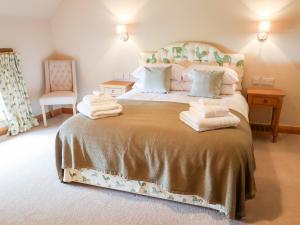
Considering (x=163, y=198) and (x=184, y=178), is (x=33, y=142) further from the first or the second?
(x=184, y=178)

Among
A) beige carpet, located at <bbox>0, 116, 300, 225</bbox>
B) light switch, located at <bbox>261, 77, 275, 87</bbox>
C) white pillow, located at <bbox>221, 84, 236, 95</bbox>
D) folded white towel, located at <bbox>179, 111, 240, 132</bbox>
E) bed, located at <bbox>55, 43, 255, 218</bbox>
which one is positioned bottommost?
beige carpet, located at <bbox>0, 116, 300, 225</bbox>

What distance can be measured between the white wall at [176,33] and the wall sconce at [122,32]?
0.08 meters

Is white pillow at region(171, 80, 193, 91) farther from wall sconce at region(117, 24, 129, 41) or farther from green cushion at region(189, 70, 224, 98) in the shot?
wall sconce at region(117, 24, 129, 41)

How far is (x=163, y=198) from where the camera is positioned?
224 centimetres

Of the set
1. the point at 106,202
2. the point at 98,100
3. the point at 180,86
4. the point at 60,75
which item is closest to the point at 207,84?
the point at 180,86

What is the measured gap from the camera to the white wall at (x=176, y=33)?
11.5 ft

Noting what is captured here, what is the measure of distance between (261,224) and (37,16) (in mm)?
4185

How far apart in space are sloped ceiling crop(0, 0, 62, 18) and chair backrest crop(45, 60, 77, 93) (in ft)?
2.55

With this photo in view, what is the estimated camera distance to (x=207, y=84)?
318 centimetres

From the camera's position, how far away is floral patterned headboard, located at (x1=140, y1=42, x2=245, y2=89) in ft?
11.9

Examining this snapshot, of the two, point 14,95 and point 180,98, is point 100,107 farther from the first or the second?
point 14,95

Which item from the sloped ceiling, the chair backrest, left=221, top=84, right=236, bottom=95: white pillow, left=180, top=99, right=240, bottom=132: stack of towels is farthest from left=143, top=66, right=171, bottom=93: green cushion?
the sloped ceiling

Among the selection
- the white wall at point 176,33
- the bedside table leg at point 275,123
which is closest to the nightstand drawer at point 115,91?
the white wall at point 176,33

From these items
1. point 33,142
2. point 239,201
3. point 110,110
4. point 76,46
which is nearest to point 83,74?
point 76,46
